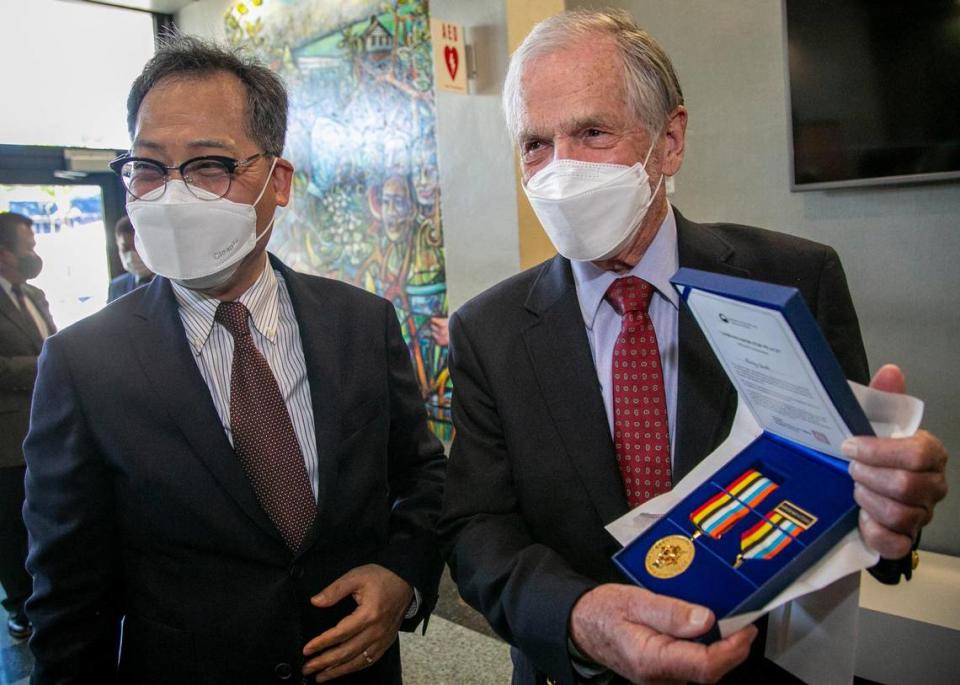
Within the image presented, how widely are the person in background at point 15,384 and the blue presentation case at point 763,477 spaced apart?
3.16m

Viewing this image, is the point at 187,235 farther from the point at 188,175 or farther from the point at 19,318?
the point at 19,318

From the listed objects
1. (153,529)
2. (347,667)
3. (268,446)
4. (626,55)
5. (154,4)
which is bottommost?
(347,667)

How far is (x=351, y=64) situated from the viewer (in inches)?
184

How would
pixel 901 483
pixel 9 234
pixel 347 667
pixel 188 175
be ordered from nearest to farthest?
pixel 901 483 → pixel 347 667 → pixel 188 175 → pixel 9 234

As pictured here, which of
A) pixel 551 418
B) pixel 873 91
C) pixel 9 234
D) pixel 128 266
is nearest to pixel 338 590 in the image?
pixel 551 418

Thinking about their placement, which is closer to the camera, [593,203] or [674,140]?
[593,203]

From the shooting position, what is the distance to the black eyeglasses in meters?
1.33

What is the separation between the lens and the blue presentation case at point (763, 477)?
0.65 metres

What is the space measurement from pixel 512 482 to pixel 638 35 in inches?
29.3

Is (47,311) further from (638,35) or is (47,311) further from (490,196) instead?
(638,35)

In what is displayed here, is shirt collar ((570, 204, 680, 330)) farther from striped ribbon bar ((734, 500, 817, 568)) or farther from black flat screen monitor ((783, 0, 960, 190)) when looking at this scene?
black flat screen monitor ((783, 0, 960, 190))

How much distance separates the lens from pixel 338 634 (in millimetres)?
1204

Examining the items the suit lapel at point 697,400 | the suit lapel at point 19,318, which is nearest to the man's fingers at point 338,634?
the suit lapel at point 697,400

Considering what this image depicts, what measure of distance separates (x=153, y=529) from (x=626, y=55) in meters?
1.12
